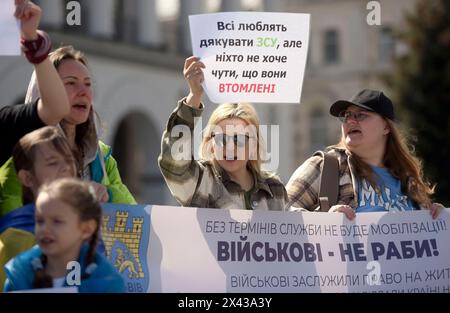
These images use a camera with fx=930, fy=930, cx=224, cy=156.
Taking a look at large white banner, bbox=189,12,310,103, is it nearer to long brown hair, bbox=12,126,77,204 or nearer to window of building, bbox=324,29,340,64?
long brown hair, bbox=12,126,77,204

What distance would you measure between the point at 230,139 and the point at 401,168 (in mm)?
917

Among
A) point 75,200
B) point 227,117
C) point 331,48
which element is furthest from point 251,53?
point 331,48

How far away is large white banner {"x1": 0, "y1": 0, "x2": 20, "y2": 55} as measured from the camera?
3.21 metres

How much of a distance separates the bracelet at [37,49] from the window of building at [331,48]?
38541 mm

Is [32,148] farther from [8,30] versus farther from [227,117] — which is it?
[227,117]

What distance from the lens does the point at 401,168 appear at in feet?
14.1

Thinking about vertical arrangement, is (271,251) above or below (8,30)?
below

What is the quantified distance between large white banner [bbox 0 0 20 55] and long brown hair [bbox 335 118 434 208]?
167 cm

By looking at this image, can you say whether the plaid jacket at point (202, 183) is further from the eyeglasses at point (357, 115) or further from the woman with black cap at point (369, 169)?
the eyeglasses at point (357, 115)

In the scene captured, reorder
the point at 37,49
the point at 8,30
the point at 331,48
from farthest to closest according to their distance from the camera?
the point at 331,48
the point at 8,30
the point at 37,49

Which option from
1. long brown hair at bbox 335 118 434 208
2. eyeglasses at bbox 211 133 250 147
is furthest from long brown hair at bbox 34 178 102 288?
long brown hair at bbox 335 118 434 208

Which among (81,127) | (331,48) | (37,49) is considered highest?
(331,48)

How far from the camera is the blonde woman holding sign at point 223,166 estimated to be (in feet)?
12.3

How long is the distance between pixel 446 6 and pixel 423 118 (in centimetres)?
375
